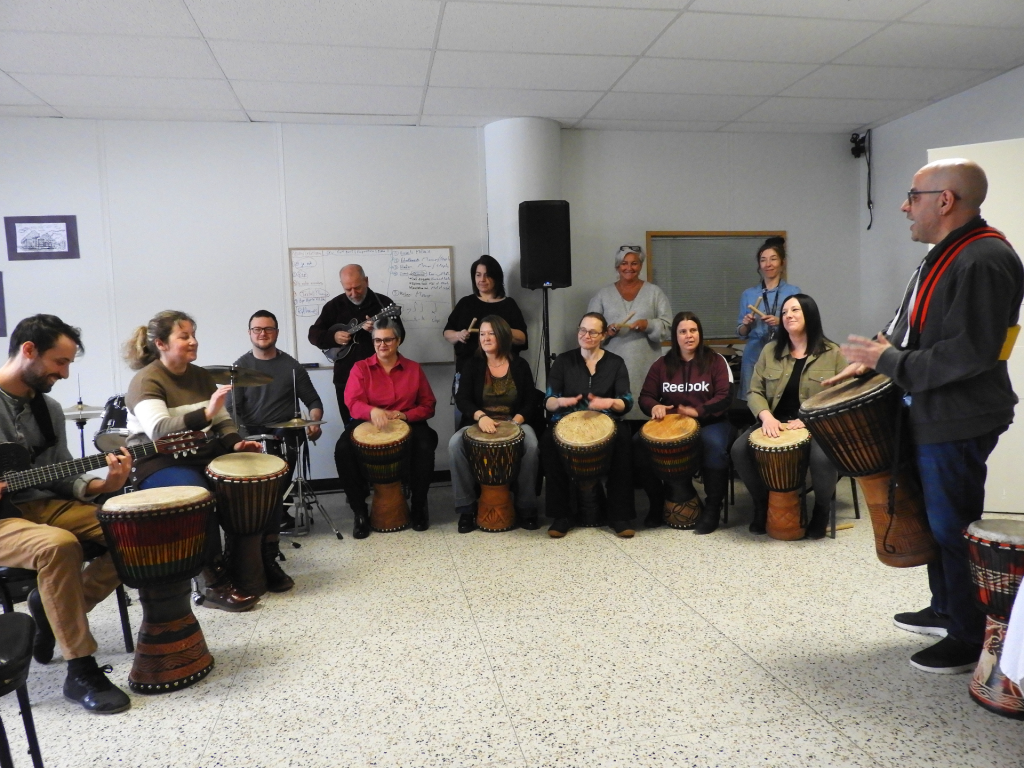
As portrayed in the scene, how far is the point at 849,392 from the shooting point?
2188 mm

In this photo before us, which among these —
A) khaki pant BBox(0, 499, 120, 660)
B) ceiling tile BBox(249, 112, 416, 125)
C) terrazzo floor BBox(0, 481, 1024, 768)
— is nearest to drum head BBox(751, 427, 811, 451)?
terrazzo floor BBox(0, 481, 1024, 768)

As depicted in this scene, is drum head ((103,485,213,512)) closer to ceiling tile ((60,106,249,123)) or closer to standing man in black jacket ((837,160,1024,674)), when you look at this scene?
Answer: standing man in black jacket ((837,160,1024,674))

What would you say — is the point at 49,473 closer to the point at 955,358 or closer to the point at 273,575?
the point at 273,575

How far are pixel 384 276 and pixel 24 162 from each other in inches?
92.1

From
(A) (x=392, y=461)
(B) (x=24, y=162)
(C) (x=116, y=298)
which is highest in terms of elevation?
(B) (x=24, y=162)

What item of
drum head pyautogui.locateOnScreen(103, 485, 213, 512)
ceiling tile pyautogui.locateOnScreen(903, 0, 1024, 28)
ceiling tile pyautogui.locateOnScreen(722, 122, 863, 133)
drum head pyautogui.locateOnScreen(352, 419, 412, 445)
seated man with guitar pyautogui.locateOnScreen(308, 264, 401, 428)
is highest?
ceiling tile pyautogui.locateOnScreen(903, 0, 1024, 28)

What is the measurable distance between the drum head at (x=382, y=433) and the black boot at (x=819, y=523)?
6.87 ft

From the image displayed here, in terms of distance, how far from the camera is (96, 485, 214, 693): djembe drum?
215cm

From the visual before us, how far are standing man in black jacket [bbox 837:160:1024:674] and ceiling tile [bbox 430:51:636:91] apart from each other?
2.22 metres

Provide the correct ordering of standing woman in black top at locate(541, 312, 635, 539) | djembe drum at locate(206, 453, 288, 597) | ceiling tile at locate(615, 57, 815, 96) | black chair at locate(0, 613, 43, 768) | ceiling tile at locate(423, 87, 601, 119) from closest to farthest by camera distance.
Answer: black chair at locate(0, 613, 43, 768) < djembe drum at locate(206, 453, 288, 597) < standing woman in black top at locate(541, 312, 635, 539) < ceiling tile at locate(615, 57, 815, 96) < ceiling tile at locate(423, 87, 601, 119)

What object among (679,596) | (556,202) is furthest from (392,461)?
(556,202)

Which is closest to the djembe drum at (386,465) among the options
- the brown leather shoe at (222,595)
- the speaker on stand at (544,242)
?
the brown leather shoe at (222,595)

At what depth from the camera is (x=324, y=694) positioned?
211 centimetres

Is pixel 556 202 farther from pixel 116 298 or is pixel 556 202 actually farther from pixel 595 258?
pixel 116 298
